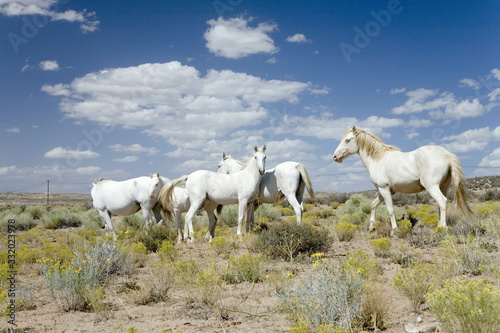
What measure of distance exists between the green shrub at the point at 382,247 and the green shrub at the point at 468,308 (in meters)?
4.31

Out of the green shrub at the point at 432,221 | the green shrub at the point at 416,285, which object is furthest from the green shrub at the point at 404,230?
the green shrub at the point at 416,285

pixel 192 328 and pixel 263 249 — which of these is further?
pixel 263 249

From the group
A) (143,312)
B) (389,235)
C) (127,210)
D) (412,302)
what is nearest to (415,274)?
(412,302)

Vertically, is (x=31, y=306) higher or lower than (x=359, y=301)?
lower

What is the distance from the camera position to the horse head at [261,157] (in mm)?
9945

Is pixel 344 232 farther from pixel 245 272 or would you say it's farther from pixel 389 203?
pixel 245 272

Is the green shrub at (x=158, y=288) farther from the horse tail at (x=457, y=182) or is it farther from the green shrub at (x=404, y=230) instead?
the horse tail at (x=457, y=182)

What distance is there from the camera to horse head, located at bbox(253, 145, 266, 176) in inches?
392

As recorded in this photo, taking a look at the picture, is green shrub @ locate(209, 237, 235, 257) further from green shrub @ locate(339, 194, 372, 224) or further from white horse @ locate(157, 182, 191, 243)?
green shrub @ locate(339, 194, 372, 224)

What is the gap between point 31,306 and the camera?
5395 millimetres

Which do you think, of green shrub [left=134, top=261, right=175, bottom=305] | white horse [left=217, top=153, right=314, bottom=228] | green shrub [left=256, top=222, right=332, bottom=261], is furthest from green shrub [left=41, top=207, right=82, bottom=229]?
green shrub [left=134, top=261, right=175, bottom=305]

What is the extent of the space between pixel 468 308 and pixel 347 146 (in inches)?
327

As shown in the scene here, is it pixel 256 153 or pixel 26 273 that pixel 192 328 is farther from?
pixel 256 153

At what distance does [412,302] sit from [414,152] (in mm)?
5869
